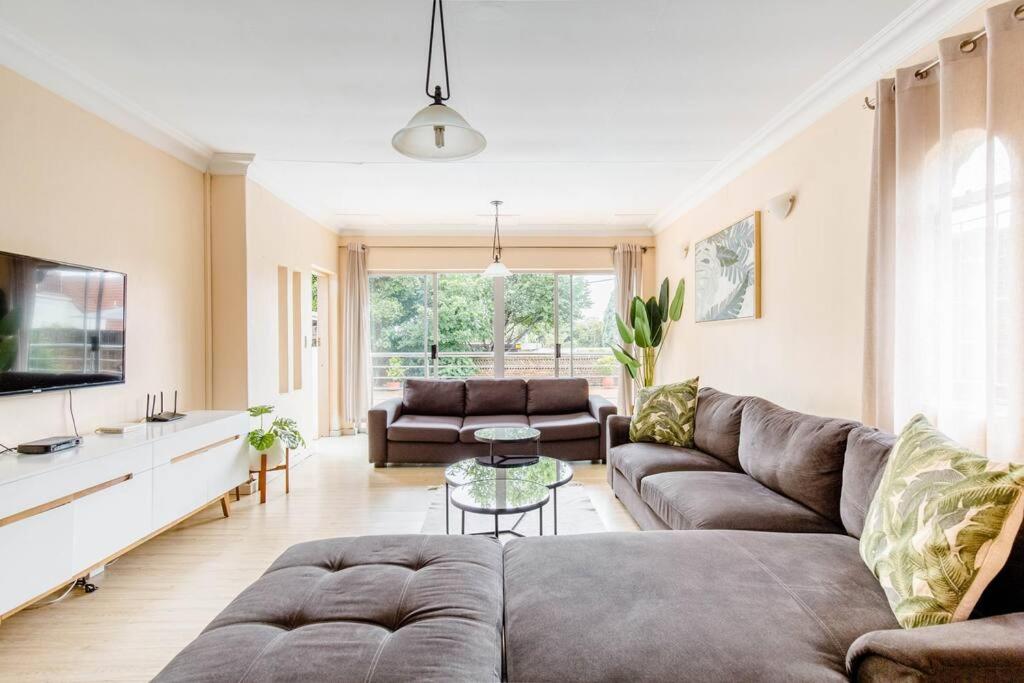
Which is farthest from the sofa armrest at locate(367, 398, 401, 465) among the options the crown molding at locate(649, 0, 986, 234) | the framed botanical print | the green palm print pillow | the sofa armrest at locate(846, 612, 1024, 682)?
the sofa armrest at locate(846, 612, 1024, 682)

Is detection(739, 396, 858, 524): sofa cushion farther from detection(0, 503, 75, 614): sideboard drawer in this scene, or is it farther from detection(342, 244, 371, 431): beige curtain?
detection(342, 244, 371, 431): beige curtain

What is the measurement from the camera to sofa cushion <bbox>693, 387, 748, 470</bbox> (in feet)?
9.25

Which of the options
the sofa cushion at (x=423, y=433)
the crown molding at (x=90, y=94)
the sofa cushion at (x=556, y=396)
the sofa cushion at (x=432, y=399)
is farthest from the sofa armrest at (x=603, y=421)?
the crown molding at (x=90, y=94)

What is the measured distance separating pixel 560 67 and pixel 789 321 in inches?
83.6

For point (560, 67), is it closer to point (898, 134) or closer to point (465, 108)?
point (465, 108)

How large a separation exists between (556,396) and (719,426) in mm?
2185

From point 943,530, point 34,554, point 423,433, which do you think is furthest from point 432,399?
point 943,530

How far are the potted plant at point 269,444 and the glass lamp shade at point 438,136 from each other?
2.55 metres

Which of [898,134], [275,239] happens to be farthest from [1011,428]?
[275,239]

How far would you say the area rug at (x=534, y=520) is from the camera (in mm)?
2900

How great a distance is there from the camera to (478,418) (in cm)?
477

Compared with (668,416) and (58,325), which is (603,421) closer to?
(668,416)

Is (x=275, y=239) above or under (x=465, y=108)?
under

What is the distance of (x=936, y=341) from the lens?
1.90 m
